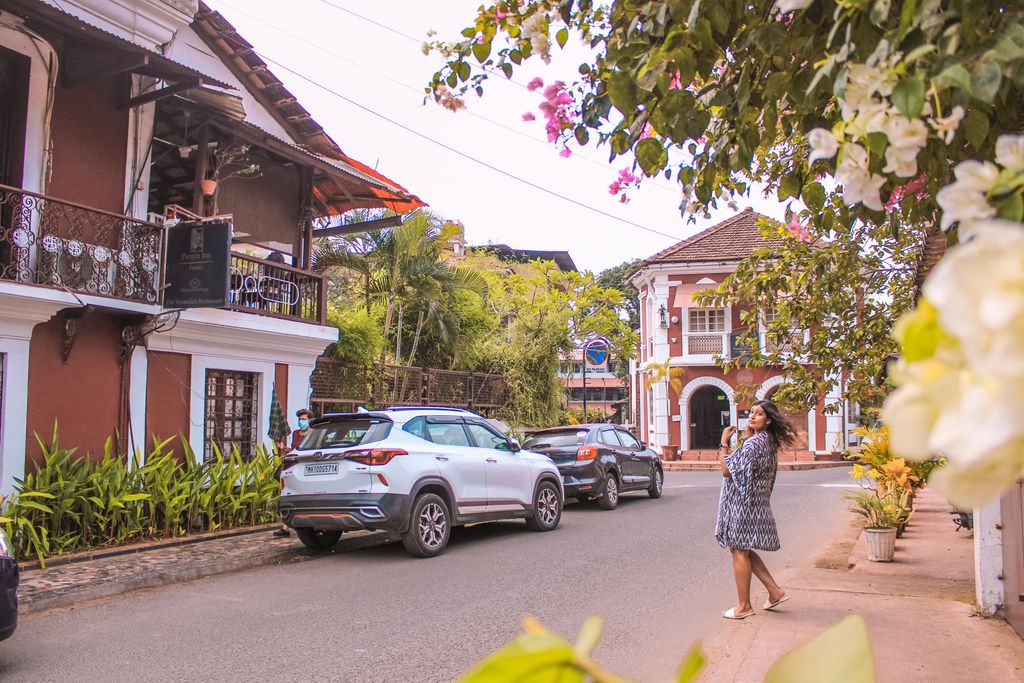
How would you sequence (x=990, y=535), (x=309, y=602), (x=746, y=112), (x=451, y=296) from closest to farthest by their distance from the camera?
(x=746, y=112), (x=990, y=535), (x=309, y=602), (x=451, y=296)

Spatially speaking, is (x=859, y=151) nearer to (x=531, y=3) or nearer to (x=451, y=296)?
(x=531, y=3)

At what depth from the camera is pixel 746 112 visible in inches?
117

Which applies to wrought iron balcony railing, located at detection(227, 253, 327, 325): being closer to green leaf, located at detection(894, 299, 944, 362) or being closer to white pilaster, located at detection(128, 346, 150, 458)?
white pilaster, located at detection(128, 346, 150, 458)

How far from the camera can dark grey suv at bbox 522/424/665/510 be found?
15281 mm

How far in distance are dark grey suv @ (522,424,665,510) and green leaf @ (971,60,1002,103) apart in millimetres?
13033

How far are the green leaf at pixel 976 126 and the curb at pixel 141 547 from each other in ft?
31.8

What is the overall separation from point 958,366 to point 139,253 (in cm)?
1211

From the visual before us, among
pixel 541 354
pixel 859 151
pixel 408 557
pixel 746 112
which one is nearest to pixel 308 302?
pixel 408 557

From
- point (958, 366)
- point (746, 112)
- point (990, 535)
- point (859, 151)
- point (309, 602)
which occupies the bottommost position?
point (309, 602)

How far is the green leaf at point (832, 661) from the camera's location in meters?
0.75

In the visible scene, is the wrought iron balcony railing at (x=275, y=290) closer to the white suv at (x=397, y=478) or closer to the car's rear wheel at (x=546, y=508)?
the white suv at (x=397, y=478)

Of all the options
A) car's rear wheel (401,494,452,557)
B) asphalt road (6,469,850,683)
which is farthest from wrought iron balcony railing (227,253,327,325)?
car's rear wheel (401,494,452,557)

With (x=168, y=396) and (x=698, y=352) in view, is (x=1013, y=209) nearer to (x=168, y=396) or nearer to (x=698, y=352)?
(x=168, y=396)

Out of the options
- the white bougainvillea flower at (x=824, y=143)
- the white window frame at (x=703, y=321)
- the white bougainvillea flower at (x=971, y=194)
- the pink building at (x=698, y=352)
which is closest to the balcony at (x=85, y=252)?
the white bougainvillea flower at (x=824, y=143)
